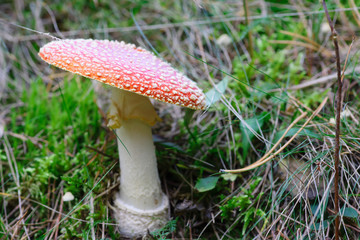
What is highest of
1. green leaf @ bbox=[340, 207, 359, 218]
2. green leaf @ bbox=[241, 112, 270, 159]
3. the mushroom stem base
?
green leaf @ bbox=[241, 112, 270, 159]

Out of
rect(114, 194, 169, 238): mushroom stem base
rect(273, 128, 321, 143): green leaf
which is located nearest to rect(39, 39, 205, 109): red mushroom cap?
rect(273, 128, 321, 143): green leaf

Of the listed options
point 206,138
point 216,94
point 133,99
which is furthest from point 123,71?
point 206,138

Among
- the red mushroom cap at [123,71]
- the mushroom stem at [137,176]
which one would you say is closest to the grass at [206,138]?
the mushroom stem at [137,176]

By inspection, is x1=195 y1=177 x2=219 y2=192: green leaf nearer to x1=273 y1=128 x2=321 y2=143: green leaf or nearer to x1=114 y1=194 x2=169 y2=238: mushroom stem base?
x1=114 y1=194 x2=169 y2=238: mushroom stem base

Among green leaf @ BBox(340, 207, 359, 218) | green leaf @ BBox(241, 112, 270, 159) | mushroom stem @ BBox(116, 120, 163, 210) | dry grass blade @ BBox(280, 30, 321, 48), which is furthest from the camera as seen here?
dry grass blade @ BBox(280, 30, 321, 48)

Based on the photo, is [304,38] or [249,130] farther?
[304,38]

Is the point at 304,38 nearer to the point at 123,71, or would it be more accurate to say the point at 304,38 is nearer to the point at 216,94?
the point at 216,94

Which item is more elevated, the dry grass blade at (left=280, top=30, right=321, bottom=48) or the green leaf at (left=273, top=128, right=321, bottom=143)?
the dry grass blade at (left=280, top=30, right=321, bottom=48)
